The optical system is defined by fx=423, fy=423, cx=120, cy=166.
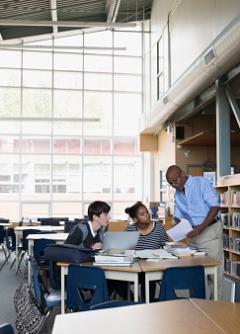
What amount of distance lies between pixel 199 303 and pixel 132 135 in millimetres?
11234

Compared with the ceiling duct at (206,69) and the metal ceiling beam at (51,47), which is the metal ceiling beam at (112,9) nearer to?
the metal ceiling beam at (51,47)

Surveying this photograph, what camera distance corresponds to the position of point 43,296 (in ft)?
11.2

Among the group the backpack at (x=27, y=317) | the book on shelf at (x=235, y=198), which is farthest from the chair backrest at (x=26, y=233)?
the backpack at (x=27, y=317)

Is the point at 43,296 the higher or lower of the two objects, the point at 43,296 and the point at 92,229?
the lower

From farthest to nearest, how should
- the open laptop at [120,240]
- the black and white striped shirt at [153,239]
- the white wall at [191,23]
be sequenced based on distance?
the white wall at [191,23] → the black and white striped shirt at [153,239] → the open laptop at [120,240]

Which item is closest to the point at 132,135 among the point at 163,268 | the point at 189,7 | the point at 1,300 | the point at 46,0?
the point at 46,0

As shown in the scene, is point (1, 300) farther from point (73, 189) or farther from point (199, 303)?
point (73, 189)

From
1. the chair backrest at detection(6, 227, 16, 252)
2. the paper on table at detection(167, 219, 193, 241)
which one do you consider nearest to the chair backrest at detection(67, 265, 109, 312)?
the paper on table at detection(167, 219, 193, 241)

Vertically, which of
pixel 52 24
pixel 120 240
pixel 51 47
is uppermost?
pixel 51 47

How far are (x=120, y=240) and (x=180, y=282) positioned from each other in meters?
0.81

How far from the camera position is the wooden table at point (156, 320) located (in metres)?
1.72

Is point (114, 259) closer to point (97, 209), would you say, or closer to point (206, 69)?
point (97, 209)

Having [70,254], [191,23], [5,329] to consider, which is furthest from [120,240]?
[191,23]

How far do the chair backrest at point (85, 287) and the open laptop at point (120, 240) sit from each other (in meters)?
0.60
